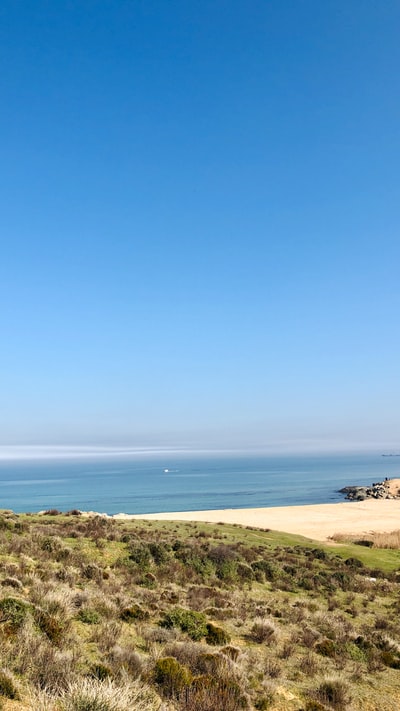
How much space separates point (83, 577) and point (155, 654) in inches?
370

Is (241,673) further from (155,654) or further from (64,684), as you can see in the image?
(64,684)

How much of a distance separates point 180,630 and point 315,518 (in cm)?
7049

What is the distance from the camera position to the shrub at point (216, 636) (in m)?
13.0

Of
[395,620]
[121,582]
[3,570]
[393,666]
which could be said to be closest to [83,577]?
[121,582]

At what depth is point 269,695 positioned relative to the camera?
948 centimetres

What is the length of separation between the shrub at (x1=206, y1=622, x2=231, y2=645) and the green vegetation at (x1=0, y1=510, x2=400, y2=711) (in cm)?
4

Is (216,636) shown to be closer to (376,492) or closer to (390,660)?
(390,660)

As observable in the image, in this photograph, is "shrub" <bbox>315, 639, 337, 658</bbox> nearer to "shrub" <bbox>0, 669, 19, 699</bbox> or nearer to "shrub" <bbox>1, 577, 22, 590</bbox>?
"shrub" <bbox>1, 577, 22, 590</bbox>

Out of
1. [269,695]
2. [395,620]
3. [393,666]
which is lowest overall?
[395,620]

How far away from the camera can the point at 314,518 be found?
3046 inches

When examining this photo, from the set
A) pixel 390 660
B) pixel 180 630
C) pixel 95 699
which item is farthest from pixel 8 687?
pixel 390 660

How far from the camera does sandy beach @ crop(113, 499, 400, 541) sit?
62.5 metres

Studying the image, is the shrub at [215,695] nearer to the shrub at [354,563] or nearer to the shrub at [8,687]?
the shrub at [8,687]

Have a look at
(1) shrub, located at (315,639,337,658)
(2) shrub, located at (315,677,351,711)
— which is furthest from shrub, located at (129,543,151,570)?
(2) shrub, located at (315,677,351,711)
